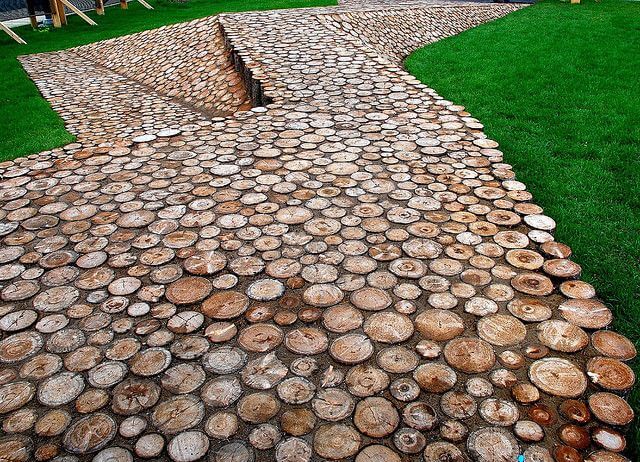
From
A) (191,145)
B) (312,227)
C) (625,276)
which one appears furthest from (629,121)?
(191,145)

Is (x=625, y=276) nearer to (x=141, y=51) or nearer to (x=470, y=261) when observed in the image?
(x=470, y=261)

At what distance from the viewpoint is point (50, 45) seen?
978cm

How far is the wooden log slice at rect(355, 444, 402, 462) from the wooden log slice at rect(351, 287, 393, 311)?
27.4 inches

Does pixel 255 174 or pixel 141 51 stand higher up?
pixel 255 174

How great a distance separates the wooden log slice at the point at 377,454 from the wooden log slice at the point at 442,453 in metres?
0.10

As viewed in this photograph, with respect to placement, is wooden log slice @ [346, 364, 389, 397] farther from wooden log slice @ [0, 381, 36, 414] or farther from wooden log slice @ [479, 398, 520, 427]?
wooden log slice @ [0, 381, 36, 414]

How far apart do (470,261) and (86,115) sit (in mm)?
5165

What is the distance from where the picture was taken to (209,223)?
295 cm

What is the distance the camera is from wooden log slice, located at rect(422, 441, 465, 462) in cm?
162

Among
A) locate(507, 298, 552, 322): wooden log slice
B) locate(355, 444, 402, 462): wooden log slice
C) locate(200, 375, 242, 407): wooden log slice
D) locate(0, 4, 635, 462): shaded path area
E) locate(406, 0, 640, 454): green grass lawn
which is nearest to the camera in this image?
locate(355, 444, 402, 462): wooden log slice

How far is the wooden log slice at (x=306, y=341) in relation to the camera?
2032 mm

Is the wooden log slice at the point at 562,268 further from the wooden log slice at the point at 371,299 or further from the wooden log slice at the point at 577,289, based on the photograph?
the wooden log slice at the point at 371,299

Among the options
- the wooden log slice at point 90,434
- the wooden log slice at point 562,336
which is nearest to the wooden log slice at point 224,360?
the wooden log slice at point 90,434

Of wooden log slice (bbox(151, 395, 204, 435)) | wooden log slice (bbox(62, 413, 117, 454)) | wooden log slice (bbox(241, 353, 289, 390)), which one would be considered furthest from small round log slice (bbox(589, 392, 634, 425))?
wooden log slice (bbox(62, 413, 117, 454))
